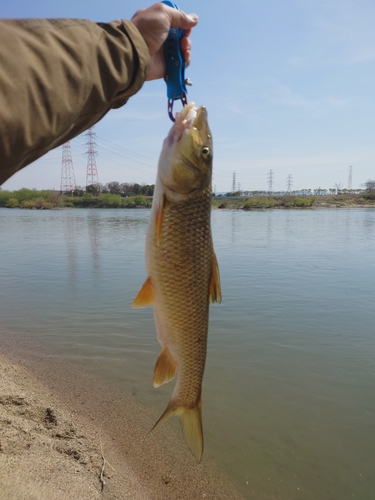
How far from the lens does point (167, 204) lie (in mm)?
2160

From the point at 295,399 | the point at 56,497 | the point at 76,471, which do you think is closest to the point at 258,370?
the point at 295,399

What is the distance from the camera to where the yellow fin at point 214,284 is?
2299 millimetres

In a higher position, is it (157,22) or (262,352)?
(157,22)

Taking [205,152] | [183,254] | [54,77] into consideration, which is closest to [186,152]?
[205,152]

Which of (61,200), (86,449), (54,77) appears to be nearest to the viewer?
(54,77)

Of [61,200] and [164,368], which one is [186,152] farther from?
[61,200]

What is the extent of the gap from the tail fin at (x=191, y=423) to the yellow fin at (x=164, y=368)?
0.24 meters

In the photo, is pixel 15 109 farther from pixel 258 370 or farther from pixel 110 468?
pixel 258 370

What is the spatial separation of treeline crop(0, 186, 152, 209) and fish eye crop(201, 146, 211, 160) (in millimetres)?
47636

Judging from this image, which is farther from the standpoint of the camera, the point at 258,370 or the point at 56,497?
the point at 258,370

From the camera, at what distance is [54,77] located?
106 cm

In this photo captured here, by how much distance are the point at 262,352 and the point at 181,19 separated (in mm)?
6415

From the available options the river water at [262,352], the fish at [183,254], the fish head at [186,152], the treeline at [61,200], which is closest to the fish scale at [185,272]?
the fish at [183,254]

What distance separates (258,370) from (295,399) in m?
0.93
